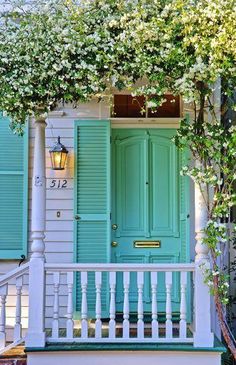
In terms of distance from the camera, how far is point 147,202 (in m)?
4.69

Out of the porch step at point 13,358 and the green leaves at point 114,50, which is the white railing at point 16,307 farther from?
the green leaves at point 114,50

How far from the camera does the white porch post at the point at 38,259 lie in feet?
11.6

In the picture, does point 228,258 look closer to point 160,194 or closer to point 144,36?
point 160,194

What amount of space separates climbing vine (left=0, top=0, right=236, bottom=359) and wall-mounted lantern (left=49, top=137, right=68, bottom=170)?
42.4 inches

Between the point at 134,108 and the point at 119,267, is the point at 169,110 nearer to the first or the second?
the point at 134,108

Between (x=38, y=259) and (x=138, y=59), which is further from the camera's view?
(x=38, y=259)

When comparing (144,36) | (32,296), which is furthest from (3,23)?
(32,296)

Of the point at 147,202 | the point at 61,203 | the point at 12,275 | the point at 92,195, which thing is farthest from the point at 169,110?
the point at 12,275

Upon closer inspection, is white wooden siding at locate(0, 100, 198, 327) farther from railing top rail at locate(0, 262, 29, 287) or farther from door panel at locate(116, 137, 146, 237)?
railing top rail at locate(0, 262, 29, 287)

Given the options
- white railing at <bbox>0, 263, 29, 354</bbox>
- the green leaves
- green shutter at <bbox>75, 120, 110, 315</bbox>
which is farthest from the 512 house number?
the green leaves

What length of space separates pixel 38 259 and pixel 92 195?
1.19 m

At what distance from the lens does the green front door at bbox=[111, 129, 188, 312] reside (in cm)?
467

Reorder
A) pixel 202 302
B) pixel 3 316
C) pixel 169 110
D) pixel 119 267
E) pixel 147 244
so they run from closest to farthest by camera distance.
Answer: pixel 202 302 < pixel 119 267 < pixel 3 316 < pixel 147 244 < pixel 169 110

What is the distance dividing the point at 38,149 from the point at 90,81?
2.51 ft
